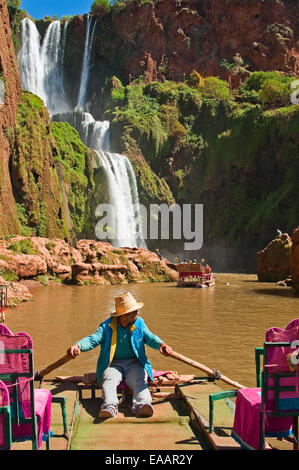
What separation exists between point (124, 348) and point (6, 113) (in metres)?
25.5

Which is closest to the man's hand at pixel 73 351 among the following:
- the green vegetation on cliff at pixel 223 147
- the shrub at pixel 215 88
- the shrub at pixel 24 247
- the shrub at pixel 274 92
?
the shrub at pixel 24 247

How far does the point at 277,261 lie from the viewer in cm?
2845

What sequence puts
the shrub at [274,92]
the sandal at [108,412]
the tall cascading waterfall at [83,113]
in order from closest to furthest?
the sandal at [108,412]
the tall cascading waterfall at [83,113]
the shrub at [274,92]

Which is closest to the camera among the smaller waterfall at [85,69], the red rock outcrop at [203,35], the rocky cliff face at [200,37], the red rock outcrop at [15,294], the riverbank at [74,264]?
the red rock outcrop at [15,294]

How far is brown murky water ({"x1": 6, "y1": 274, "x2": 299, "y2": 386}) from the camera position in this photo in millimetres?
8211

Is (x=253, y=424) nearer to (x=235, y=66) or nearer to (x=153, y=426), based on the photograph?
(x=153, y=426)

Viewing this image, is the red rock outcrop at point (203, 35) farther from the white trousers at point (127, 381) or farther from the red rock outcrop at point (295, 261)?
the white trousers at point (127, 381)

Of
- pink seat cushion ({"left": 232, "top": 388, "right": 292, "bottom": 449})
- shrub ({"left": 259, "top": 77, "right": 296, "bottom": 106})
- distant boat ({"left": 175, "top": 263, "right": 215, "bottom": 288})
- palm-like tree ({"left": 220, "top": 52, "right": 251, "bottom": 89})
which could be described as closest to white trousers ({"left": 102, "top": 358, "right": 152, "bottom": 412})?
pink seat cushion ({"left": 232, "top": 388, "right": 292, "bottom": 449})

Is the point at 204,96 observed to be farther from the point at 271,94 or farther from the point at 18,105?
the point at 18,105

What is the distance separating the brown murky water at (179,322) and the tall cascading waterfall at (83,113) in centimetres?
2098

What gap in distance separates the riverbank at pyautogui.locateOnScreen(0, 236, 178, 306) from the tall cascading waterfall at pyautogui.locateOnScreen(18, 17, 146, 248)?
41.3ft

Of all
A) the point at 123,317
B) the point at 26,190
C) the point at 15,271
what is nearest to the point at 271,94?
the point at 26,190

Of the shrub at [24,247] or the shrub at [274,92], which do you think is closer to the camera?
the shrub at [24,247]

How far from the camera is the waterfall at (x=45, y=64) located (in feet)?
200
